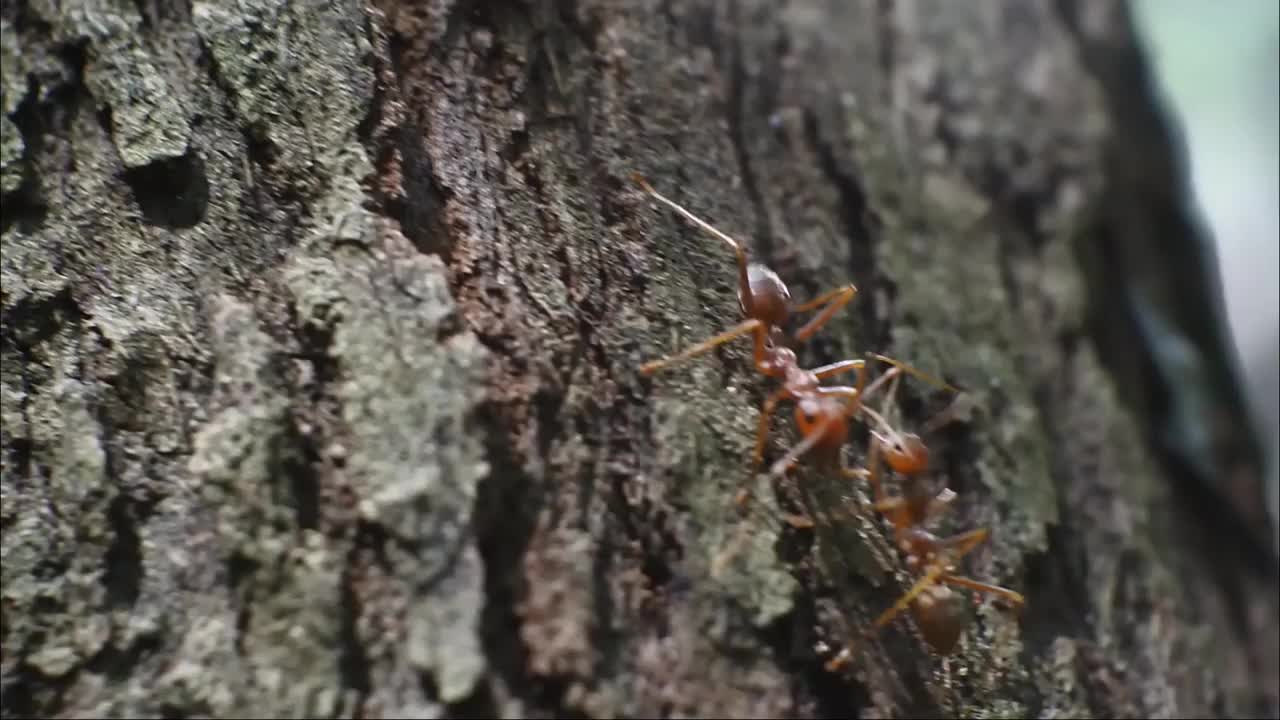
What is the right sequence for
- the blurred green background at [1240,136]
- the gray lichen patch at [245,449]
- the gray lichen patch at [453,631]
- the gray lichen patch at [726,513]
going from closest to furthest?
the gray lichen patch at [453,631] → the gray lichen patch at [245,449] → the gray lichen patch at [726,513] → the blurred green background at [1240,136]

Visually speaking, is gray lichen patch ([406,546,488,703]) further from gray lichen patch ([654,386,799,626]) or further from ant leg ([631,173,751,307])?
ant leg ([631,173,751,307])

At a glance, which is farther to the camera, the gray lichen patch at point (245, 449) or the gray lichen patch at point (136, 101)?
the gray lichen patch at point (136, 101)

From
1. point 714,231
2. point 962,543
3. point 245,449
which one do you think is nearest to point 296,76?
point 245,449

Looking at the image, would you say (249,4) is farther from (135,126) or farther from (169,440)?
(169,440)

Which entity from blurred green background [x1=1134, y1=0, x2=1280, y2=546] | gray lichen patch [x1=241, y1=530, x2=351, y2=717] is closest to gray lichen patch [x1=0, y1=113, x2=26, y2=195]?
gray lichen patch [x1=241, y1=530, x2=351, y2=717]

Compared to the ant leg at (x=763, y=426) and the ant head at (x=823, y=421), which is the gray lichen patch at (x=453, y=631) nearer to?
the ant leg at (x=763, y=426)

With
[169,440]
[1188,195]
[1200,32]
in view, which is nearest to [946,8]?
[1188,195]

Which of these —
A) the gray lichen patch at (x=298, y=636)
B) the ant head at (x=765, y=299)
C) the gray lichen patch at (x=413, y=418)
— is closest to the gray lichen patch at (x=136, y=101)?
the gray lichen patch at (x=413, y=418)

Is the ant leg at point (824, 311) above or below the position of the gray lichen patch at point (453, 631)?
above
